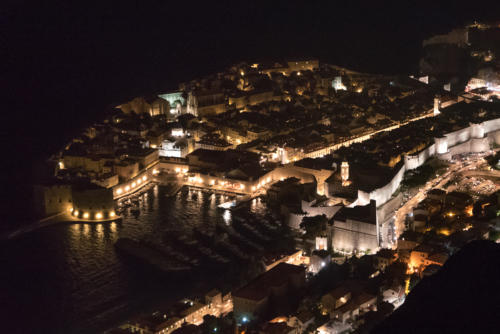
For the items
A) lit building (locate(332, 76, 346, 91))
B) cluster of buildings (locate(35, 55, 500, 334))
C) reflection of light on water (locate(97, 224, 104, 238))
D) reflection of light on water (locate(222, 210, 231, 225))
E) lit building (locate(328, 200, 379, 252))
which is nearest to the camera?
cluster of buildings (locate(35, 55, 500, 334))

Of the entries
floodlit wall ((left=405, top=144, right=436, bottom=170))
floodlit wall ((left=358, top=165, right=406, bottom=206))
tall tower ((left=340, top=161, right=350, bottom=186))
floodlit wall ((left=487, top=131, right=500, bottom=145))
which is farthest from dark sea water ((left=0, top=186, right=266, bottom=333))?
floodlit wall ((left=487, top=131, right=500, bottom=145))

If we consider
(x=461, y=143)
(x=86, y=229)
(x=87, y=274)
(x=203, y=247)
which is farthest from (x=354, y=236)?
(x=86, y=229)

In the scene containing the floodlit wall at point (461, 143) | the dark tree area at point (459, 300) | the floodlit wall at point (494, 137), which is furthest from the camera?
the floodlit wall at point (494, 137)

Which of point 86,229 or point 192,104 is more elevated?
→ point 192,104

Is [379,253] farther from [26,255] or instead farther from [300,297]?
[26,255]

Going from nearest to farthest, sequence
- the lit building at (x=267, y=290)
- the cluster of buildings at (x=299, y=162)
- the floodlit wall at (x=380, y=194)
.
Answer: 1. the lit building at (x=267, y=290)
2. the cluster of buildings at (x=299, y=162)
3. the floodlit wall at (x=380, y=194)

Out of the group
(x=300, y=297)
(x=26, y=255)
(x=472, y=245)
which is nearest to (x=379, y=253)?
(x=300, y=297)

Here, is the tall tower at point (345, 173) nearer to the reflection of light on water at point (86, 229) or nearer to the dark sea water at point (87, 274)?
the dark sea water at point (87, 274)

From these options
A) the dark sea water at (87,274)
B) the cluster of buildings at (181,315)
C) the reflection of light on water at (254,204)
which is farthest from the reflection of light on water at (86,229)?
the cluster of buildings at (181,315)

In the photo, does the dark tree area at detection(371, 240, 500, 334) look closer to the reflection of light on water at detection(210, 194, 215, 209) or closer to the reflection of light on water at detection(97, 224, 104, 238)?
the reflection of light on water at detection(97, 224, 104, 238)

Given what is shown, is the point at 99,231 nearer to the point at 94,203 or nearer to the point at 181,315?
the point at 94,203
